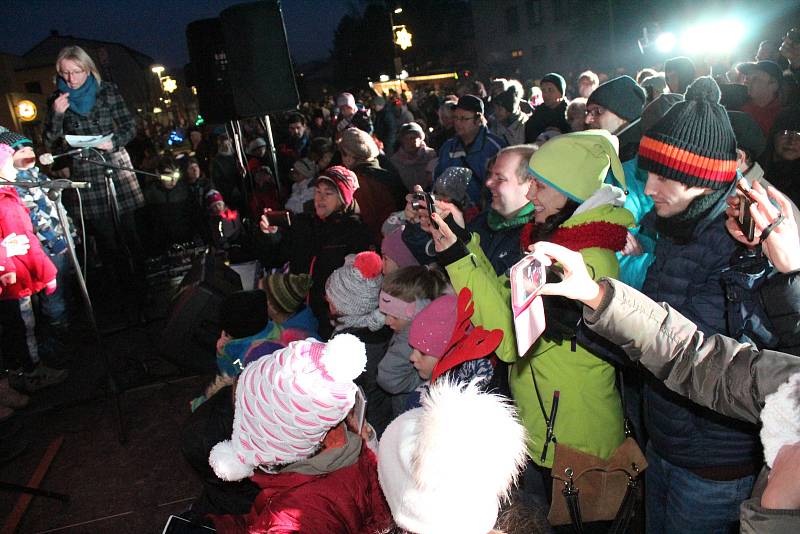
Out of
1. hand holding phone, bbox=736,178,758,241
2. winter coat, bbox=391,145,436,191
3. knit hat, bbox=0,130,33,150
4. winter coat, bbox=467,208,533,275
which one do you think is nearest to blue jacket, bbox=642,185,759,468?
hand holding phone, bbox=736,178,758,241

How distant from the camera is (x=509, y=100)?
6.81 meters

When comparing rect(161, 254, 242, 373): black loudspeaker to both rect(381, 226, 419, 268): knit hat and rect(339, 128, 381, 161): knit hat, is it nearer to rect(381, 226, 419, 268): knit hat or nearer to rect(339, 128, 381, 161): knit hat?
rect(381, 226, 419, 268): knit hat

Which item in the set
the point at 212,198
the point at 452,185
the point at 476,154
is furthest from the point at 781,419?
the point at 212,198

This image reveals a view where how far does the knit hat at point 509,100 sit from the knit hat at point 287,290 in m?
4.25

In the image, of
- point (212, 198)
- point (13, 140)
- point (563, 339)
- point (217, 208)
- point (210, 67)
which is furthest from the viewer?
point (210, 67)

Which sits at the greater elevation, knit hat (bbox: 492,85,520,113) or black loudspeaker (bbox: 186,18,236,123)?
black loudspeaker (bbox: 186,18,236,123)

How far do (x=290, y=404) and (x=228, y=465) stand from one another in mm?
345

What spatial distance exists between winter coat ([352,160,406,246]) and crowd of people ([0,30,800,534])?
65 cm

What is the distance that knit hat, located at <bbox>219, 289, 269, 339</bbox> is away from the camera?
2.93 metres

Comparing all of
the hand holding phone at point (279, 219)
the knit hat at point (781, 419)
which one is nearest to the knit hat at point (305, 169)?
the hand holding phone at point (279, 219)

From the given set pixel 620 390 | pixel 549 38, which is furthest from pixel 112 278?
pixel 549 38

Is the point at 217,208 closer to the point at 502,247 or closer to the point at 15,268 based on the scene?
the point at 15,268

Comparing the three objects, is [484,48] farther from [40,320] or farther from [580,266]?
[580,266]

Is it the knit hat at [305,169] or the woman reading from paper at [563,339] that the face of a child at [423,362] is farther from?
the knit hat at [305,169]
